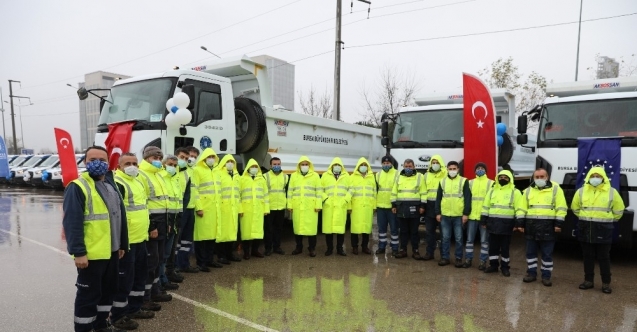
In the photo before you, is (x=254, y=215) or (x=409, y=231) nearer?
(x=254, y=215)

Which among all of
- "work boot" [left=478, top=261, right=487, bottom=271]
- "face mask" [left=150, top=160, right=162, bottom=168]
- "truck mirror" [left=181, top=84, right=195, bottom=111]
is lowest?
"work boot" [left=478, top=261, right=487, bottom=271]

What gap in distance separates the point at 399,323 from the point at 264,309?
4.68ft

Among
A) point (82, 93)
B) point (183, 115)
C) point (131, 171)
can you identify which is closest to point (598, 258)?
point (131, 171)

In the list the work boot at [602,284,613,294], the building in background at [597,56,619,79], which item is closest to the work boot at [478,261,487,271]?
the work boot at [602,284,613,294]

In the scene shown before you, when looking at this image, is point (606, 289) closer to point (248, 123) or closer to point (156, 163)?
point (156, 163)

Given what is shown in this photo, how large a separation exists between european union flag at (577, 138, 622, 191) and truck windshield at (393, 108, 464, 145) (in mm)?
2166

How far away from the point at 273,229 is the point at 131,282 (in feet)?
12.4

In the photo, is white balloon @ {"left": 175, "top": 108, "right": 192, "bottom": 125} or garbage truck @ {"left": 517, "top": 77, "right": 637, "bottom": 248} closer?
garbage truck @ {"left": 517, "top": 77, "right": 637, "bottom": 248}

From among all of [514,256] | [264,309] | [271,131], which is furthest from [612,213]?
[271,131]

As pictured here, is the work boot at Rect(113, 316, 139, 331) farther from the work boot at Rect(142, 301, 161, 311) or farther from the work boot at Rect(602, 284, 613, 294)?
the work boot at Rect(602, 284, 613, 294)

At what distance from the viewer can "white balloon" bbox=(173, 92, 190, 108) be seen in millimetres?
6738

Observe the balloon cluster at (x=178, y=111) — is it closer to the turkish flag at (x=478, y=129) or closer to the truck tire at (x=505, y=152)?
the turkish flag at (x=478, y=129)

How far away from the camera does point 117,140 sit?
275 inches

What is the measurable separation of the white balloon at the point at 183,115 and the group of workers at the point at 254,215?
0.67m
